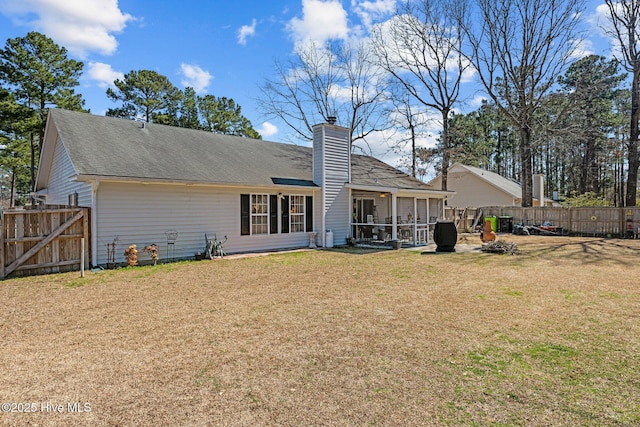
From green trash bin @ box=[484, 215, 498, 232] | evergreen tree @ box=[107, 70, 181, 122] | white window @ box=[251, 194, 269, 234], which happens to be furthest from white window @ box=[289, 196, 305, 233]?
evergreen tree @ box=[107, 70, 181, 122]

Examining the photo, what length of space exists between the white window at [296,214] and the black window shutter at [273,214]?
653 mm

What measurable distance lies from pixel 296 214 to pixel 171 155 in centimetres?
477

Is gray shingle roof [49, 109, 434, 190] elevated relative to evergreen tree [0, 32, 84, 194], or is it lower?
lower

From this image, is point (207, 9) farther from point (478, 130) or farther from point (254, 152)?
point (478, 130)

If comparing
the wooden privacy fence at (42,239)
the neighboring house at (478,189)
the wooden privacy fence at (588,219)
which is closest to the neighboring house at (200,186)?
the wooden privacy fence at (42,239)

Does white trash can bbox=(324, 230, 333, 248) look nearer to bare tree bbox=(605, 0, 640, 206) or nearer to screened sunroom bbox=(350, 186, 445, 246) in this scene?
screened sunroom bbox=(350, 186, 445, 246)

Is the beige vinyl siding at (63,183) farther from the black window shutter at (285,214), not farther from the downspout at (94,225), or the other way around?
the black window shutter at (285,214)

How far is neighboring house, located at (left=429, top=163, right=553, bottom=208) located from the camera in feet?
90.6

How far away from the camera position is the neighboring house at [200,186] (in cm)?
1005

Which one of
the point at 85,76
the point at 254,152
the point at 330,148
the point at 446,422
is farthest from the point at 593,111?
the point at 85,76

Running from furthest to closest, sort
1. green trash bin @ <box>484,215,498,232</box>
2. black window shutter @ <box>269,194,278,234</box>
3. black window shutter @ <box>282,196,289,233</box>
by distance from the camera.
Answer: green trash bin @ <box>484,215,498,232</box> < black window shutter @ <box>282,196,289,233</box> < black window shutter @ <box>269,194,278,234</box>

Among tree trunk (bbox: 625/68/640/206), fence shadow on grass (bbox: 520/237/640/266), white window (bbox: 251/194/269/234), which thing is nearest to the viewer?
fence shadow on grass (bbox: 520/237/640/266)

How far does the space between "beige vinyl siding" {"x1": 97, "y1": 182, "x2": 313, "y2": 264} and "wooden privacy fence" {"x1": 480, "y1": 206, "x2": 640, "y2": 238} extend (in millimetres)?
15849

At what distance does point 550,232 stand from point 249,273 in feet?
58.9
